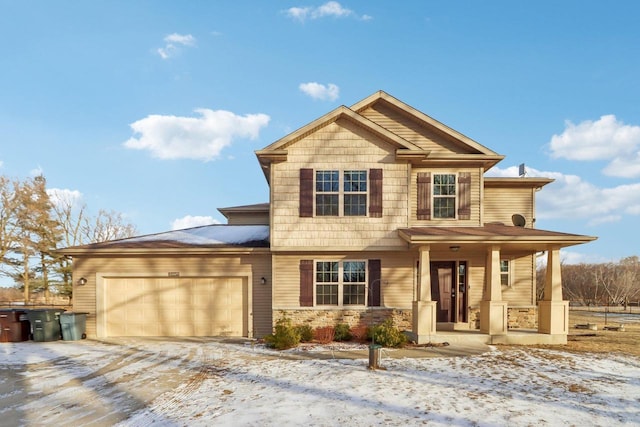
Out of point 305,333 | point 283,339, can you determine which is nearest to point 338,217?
point 305,333

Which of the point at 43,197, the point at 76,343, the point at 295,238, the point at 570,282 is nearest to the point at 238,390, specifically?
the point at 295,238

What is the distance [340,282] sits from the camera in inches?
464

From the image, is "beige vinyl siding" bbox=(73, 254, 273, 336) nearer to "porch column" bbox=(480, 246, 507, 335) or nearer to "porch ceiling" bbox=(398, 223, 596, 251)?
"porch ceiling" bbox=(398, 223, 596, 251)

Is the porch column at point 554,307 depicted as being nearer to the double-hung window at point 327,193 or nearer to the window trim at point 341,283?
the window trim at point 341,283

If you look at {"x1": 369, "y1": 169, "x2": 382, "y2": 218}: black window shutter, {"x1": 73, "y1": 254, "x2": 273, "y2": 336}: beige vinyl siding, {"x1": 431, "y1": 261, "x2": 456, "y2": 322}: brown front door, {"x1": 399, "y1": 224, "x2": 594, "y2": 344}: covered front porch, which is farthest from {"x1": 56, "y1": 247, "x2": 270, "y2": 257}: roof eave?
{"x1": 431, "y1": 261, "x2": 456, "y2": 322}: brown front door

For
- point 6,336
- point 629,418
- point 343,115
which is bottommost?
point 6,336

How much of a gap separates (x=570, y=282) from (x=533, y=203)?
93.8 feet

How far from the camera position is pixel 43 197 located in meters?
30.2

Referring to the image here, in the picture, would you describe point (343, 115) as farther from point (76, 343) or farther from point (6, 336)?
point (6, 336)

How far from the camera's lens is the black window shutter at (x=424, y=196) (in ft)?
40.0

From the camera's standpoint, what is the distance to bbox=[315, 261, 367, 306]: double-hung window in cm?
1175

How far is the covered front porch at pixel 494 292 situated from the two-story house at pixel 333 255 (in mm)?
81

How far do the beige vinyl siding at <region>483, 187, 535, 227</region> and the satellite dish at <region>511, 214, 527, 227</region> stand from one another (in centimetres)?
11

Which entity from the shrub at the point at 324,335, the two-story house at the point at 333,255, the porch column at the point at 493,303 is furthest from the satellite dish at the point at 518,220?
the shrub at the point at 324,335
